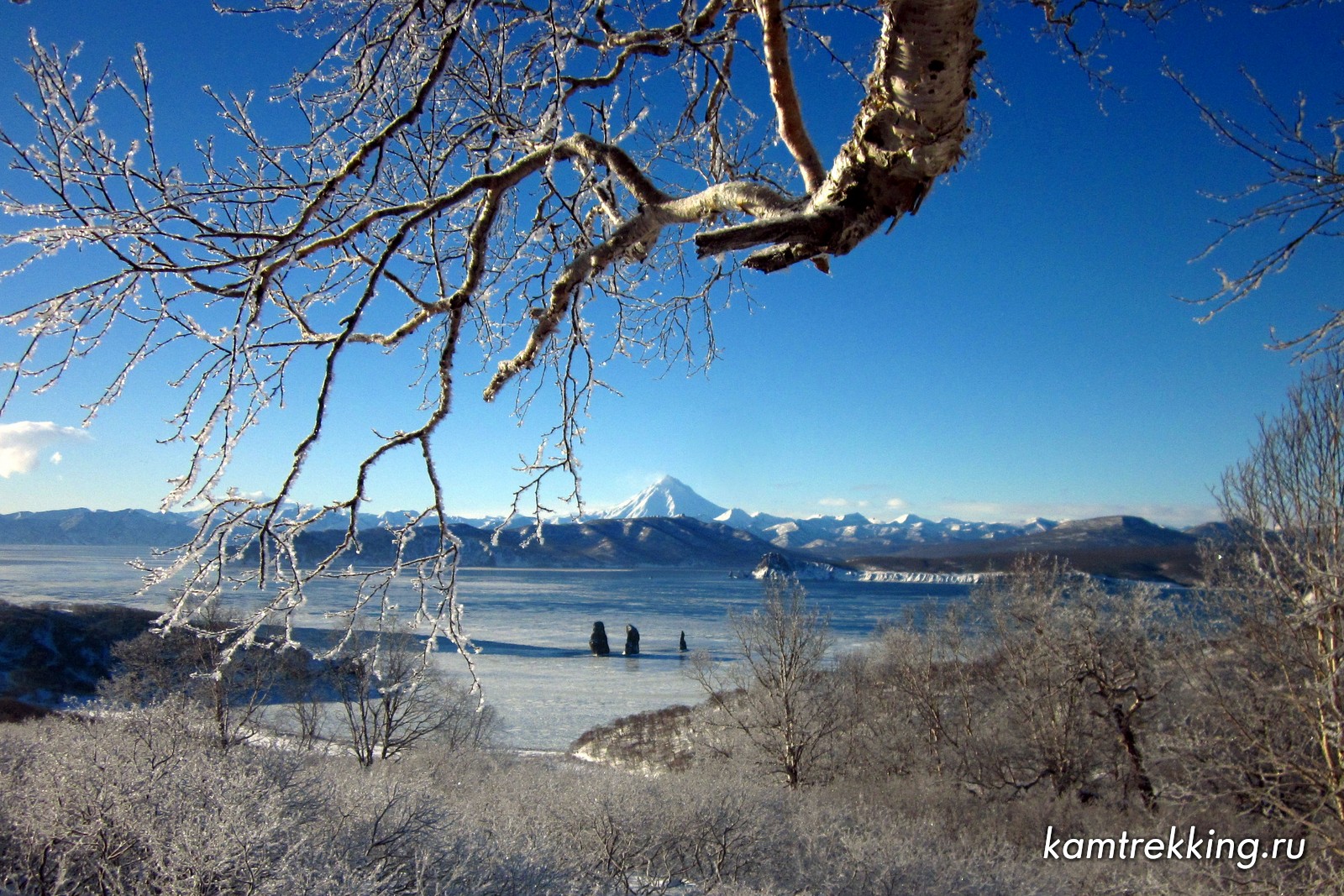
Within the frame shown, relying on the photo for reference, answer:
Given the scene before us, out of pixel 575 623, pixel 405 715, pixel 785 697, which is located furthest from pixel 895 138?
pixel 575 623

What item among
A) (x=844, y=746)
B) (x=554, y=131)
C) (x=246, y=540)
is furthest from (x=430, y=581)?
(x=844, y=746)

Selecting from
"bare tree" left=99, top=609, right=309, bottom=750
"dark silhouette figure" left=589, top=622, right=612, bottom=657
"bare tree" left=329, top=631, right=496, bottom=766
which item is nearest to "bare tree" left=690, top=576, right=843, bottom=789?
"bare tree" left=329, top=631, right=496, bottom=766

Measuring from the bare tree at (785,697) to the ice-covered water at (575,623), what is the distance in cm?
514

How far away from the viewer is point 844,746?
21.4 meters

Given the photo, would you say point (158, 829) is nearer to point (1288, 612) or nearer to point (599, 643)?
point (1288, 612)

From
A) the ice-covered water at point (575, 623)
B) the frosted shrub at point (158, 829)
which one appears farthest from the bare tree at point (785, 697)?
the frosted shrub at point (158, 829)

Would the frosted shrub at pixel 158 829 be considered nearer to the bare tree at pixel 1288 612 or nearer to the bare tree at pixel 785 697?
the bare tree at pixel 1288 612

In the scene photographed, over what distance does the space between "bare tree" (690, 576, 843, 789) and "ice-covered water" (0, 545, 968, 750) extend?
16.8 feet

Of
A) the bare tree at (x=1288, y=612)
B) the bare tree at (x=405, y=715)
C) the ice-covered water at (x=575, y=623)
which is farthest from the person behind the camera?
the ice-covered water at (x=575, y=623)

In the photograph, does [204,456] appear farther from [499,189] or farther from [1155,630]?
[1155,630]

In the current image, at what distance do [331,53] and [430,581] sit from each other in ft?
5.29

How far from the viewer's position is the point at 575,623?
56.8 metres

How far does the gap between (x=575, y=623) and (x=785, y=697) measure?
39241 mm

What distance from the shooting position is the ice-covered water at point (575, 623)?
29.2m
